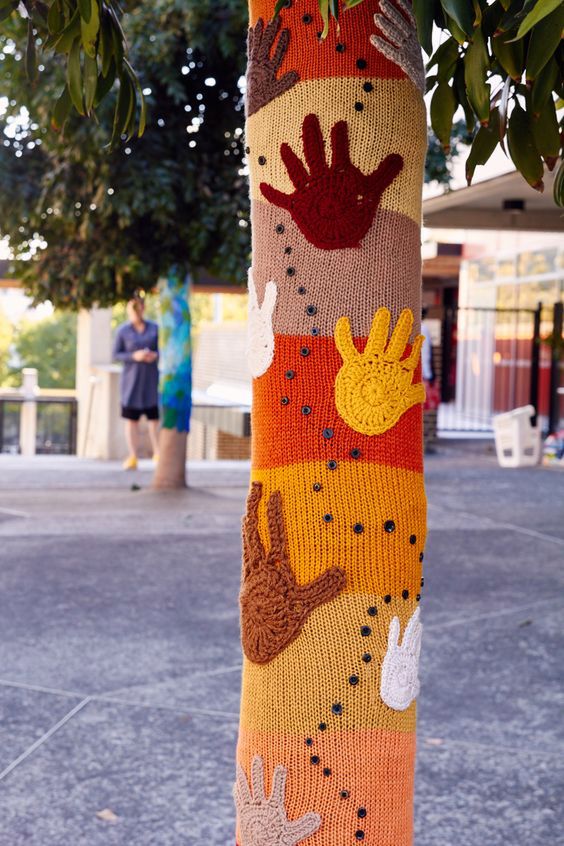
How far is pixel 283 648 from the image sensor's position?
1.98 meters

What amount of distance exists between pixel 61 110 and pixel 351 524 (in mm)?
1173

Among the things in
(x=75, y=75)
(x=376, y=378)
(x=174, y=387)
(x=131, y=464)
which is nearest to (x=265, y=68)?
(x=75, y=75)

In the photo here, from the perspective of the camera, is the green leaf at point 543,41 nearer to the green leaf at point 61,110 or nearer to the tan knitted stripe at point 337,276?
the tan knitted stripe at point 337,276

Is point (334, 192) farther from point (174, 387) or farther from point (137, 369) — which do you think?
point (137, 369)

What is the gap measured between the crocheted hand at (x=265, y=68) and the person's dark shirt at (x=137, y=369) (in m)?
10.0

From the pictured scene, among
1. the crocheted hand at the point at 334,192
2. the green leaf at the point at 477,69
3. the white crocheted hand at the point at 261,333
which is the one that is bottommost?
the white crocheted hand at the point at 261,333

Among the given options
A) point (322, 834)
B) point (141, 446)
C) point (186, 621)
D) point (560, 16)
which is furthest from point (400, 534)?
point (141, 446)

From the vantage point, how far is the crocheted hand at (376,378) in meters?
1.99

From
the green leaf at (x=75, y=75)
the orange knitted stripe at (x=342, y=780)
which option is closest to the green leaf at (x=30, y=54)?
the green leaf at (x=75, y=75)

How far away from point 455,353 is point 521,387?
11.0 ft

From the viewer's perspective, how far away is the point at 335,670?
1.97 m

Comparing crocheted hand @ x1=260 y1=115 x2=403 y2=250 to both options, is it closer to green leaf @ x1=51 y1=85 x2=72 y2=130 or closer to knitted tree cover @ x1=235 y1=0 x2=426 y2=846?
knitted tree cover @ x1=235 y1=0 x2=426 y2=846

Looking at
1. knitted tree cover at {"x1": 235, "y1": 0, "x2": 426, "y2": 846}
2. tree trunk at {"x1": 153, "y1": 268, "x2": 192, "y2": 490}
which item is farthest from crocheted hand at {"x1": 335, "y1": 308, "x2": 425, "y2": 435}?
tree trunk at {"x1": 153, "y1": 268, "x2": 192, "y2": 490}

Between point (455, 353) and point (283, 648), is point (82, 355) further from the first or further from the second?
point (283, 648)
